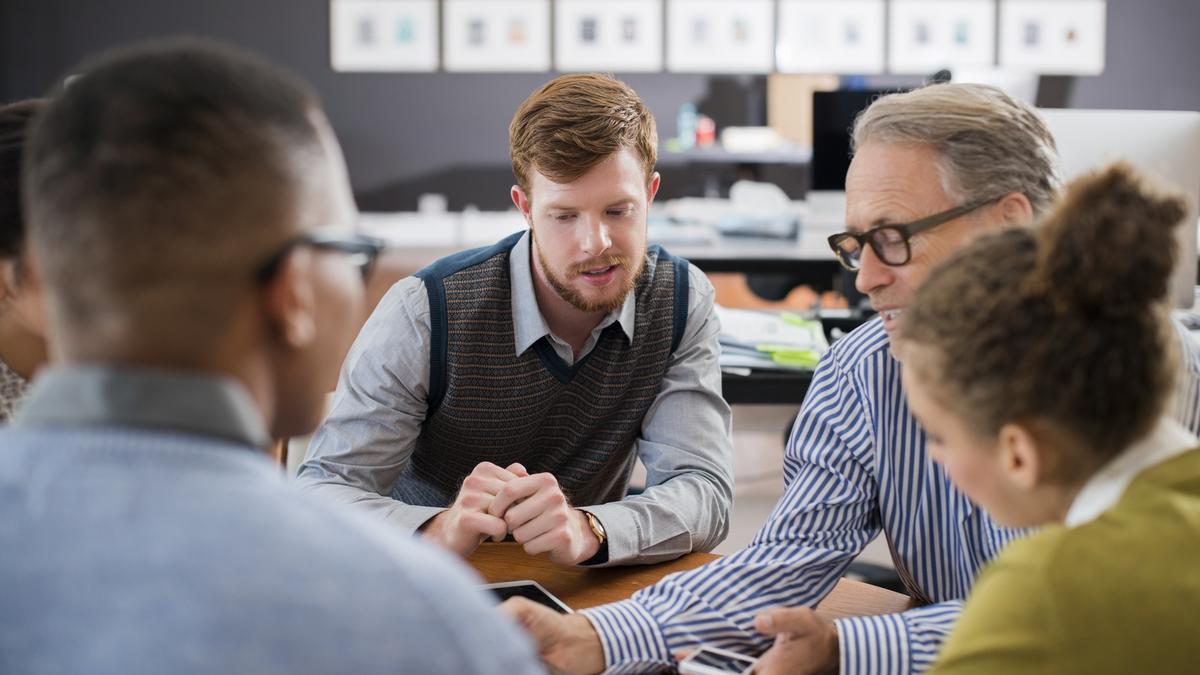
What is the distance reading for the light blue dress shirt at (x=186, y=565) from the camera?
0.58 meters

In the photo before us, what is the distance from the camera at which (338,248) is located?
Answer: 2.42ft

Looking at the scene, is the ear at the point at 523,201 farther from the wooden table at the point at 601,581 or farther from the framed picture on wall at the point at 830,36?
the framed picture on wall at the point at 830,36

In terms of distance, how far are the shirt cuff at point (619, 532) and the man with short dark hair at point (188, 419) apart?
33.5 inches

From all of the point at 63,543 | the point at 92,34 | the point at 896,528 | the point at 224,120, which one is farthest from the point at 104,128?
the point at 92,34

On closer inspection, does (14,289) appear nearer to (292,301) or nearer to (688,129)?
(292,301)

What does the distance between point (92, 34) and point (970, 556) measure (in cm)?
635

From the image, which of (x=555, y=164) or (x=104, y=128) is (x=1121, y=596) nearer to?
(x=104, y=128)

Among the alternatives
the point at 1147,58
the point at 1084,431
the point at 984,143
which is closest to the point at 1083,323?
the point at 1084,431

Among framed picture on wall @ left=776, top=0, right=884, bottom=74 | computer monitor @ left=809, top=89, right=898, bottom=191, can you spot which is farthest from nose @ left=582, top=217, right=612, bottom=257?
framed picture on wall @ left=776, top=0, right=884, bottom=74

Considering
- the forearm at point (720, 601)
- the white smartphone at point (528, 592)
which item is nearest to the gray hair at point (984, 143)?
the forearm at point (720, 601)

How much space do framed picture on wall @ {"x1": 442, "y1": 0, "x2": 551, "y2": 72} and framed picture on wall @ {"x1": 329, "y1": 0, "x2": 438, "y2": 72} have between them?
4.2 inches

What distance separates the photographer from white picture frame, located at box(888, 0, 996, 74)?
6.82m

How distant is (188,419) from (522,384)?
48.4 inches

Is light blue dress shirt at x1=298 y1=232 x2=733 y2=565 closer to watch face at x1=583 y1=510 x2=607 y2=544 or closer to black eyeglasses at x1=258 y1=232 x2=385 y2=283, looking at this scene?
watch face at x1=583 y1=510 x2=607 y2=544
